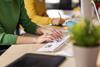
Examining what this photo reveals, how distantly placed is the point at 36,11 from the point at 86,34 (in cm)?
189

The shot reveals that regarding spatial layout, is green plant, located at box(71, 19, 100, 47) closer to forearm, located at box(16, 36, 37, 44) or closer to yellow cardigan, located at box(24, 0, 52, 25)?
forearm, located at box(16, 36, 37, 44)

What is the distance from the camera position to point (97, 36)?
0.89m

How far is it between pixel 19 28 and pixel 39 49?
92 cm

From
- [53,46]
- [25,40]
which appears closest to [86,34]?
[53,46]

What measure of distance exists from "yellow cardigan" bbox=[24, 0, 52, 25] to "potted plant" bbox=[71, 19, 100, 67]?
1499mm

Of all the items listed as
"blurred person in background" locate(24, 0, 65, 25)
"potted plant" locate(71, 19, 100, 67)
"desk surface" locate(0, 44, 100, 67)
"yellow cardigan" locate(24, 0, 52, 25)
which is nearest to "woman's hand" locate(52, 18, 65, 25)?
"blurred person in background" locate(24, 0, 65, 25)

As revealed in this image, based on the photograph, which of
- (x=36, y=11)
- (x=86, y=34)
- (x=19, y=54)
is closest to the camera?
(x=86, y=34)

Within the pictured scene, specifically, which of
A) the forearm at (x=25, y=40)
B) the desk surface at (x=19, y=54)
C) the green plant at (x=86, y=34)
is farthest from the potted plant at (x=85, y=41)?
the forearm at (x=25, y=40)

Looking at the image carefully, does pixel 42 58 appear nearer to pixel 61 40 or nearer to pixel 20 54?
pixel 20 54

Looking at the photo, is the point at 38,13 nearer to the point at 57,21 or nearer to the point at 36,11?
the point at 36,11

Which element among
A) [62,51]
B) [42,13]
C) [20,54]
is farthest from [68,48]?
[42,13]

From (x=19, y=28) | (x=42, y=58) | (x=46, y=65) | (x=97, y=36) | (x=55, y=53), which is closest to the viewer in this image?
(x=97, y=36)

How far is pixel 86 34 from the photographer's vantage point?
2.90ft

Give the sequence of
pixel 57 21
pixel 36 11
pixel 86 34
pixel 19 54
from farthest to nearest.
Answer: pixel 36 11 < pixel 57 21 < pixel 19 54 < pixel 86 34
